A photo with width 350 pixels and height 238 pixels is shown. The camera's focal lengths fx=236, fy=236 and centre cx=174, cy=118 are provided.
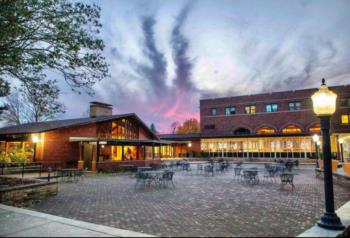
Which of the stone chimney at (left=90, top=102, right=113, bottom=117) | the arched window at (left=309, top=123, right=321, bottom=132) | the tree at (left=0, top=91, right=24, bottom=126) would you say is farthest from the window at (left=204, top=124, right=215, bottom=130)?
the tree at (left=0, top=91, right=24, bottom=126)

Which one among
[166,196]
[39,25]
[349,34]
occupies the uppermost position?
[349,34]

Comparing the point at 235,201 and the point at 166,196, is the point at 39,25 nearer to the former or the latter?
the point at 166,196

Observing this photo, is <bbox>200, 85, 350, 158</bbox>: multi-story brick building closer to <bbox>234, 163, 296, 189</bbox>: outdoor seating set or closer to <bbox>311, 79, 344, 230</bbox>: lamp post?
<bbox>234, 163, 296, 189</bbox>: outdoor seating set

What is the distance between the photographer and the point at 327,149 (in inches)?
199

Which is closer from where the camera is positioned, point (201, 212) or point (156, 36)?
point (201, 212)

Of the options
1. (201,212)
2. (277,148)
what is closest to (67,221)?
(201,212)

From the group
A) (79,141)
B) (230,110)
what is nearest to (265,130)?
(230,110)

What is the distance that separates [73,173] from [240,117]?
30.1m

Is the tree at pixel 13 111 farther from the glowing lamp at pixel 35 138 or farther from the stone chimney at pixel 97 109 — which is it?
the glowing lamp at pixel 35 138

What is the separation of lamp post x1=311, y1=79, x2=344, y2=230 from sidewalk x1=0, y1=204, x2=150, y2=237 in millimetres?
3650

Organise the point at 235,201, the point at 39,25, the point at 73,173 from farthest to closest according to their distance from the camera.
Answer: the point at 73,173, the point at 235,201, the point at 39,25

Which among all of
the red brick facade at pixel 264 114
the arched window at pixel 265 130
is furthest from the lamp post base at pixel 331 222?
the arched window at pixel 265 130

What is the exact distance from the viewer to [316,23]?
14.8 m

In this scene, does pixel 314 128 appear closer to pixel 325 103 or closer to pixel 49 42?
pixel 325 103
